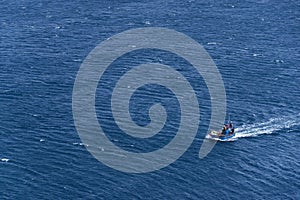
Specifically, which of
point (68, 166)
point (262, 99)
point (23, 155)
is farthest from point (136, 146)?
point (262, 99)

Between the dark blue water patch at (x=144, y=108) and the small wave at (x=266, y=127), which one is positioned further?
the small wave at (x=266, y=127)

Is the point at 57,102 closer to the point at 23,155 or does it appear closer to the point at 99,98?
the point at 99,98

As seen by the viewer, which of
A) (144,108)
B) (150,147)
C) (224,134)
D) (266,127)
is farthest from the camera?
(144,108)

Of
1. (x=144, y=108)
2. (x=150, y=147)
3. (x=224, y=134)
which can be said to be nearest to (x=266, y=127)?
(x=224, y=134)

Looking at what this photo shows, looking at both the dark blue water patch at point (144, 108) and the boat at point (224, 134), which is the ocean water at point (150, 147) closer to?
the dark blue water patch at point (144, 108)

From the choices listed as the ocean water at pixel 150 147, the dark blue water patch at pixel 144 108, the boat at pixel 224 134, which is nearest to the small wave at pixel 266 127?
the ocean water at pixel 150 147

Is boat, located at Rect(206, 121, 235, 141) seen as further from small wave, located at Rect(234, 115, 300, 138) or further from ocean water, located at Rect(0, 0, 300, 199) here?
small wave, located at Rect(234, 115, 300, 138)

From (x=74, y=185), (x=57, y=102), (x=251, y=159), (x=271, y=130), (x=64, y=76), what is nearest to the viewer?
(x=74, y=185)

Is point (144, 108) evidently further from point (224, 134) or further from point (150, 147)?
point (224, 134)
